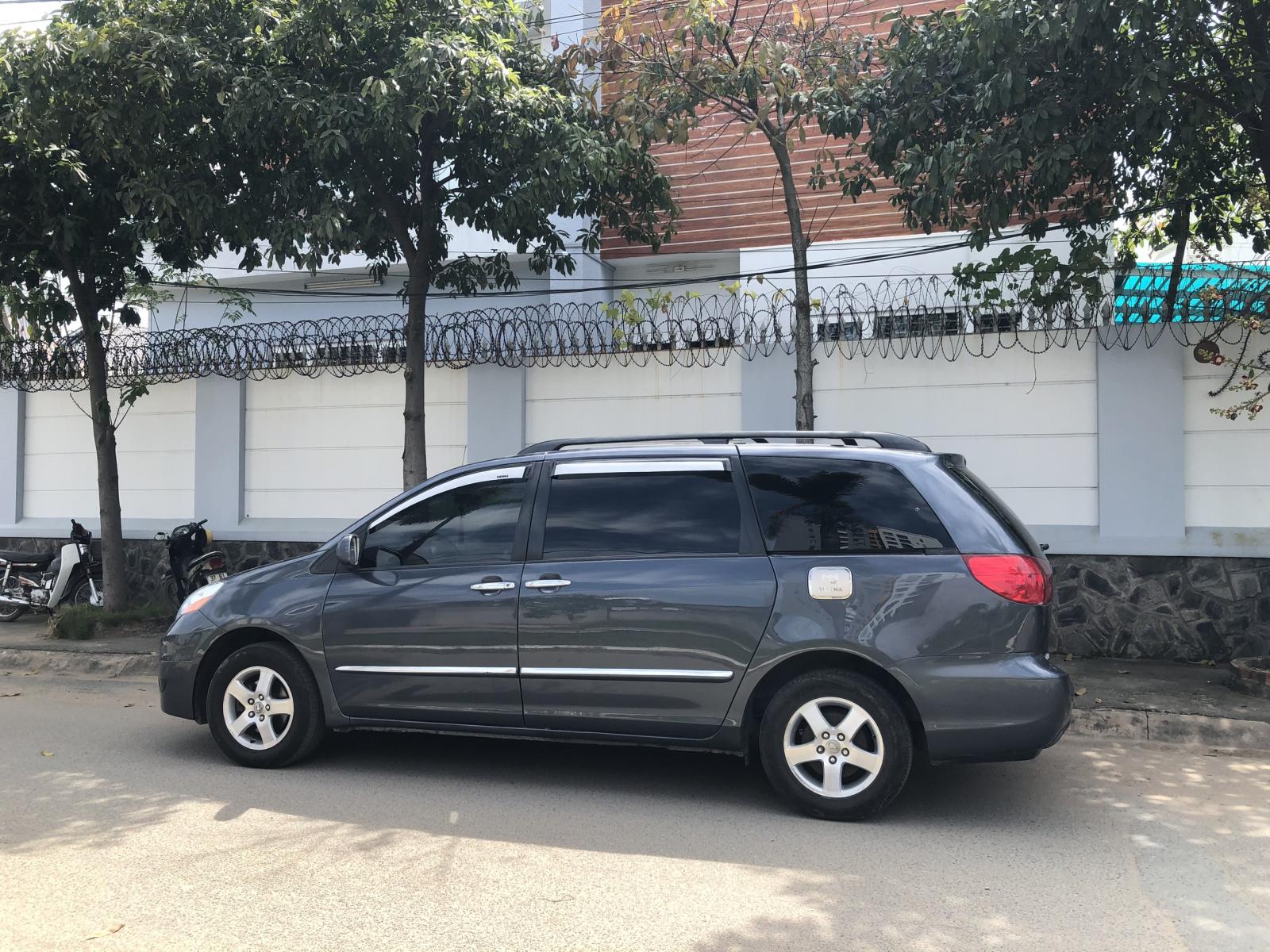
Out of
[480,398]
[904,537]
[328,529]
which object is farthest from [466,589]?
[328,529]

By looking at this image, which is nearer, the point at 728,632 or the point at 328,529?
the point at 728,632

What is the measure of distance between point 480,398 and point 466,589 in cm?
523

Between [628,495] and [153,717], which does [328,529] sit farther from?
[628,495]

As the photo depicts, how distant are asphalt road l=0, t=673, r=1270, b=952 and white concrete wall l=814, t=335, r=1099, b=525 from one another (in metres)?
3.00

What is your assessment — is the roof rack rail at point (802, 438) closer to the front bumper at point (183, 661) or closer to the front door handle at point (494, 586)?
the front door handle at point (494, 586)

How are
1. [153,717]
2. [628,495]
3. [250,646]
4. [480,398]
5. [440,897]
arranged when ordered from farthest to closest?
[480,398] → [153,717] → [250,646] → [628,495] → [440,897]

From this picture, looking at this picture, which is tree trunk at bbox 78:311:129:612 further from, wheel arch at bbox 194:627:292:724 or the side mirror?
the side mirror

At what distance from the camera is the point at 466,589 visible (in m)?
5.27

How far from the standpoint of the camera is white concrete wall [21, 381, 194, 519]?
37.6 feet

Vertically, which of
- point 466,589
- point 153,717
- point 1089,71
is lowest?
point 153,717

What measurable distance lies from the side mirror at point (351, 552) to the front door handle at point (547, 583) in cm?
99

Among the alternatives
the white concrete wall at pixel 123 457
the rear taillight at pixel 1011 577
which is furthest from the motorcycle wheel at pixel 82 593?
the rear taillight at pixel 1011 577

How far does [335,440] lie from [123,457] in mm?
2827

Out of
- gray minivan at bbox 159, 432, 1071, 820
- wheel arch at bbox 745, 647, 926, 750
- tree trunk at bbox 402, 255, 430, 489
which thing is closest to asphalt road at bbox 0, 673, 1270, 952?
gray minivan at bbox 159, 432, 1071, 820
